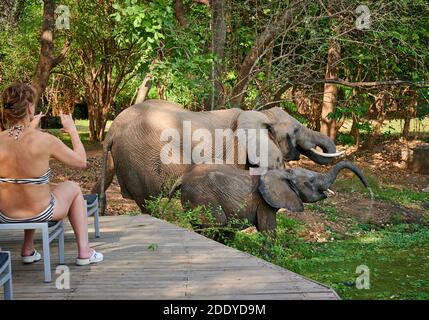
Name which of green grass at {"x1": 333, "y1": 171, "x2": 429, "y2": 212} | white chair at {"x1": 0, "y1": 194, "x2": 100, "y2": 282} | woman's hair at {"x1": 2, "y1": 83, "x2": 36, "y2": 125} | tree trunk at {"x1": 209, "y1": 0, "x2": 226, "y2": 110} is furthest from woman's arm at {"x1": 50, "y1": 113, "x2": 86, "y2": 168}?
green grass at {"x1": 333, "y1": 171, "x2": 429, "y2": 212}

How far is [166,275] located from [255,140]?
4.79 meters

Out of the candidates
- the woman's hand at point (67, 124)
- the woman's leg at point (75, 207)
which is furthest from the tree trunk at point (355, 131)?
the woman's hand at point (67, 124)

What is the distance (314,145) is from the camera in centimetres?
1055

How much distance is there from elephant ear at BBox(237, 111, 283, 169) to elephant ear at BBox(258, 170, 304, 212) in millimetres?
482

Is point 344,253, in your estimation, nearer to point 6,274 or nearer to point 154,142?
point 154,142

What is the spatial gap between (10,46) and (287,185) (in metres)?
11.8

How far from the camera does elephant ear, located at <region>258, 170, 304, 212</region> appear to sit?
28.2 ft

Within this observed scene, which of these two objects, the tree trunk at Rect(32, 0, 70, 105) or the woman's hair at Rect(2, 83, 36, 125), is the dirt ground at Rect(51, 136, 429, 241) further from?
the woman's hair at Rect(2, 83, 36, 125)

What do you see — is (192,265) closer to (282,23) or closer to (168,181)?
(168,181)

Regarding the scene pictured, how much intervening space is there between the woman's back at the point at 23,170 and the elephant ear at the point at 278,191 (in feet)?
14.6

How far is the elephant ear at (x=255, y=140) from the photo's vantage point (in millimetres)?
9250

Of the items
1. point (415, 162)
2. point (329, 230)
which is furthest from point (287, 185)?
point (415, 162)

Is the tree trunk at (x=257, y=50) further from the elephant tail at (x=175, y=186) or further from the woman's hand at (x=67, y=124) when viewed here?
the woman's hand at (x=67, y=124)

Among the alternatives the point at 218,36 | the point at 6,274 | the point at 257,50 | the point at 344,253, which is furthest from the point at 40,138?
the point at 257,50
